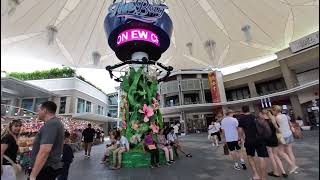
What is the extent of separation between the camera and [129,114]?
8.62 metres

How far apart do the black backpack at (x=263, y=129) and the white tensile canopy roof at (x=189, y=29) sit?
8675 mm

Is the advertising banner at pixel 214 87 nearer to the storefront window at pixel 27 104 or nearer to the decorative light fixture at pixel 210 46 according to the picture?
the decorative light fixture at pixel 210 46

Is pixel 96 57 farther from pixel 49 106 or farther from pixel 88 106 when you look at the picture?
pixel 88 106

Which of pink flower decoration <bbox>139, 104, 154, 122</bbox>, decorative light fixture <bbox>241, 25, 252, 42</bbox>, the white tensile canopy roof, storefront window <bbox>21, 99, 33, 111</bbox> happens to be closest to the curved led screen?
pink flower decoration <bbox>139, 104, 154, 122</bbox>

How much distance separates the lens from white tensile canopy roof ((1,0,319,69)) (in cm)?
1156

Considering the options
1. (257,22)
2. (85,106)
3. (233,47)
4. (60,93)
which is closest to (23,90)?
(60,93)

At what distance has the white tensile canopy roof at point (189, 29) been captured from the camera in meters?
11.6

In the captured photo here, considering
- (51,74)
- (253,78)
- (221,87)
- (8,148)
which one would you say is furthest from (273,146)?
(221,87)

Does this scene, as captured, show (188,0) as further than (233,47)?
No

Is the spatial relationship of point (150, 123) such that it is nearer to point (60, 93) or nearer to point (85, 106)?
point (60, 93)

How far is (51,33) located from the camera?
13070mm

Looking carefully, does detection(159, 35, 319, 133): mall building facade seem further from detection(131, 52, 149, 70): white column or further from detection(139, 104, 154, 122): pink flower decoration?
detection(139, 104, 154, 122): pink flower decoration

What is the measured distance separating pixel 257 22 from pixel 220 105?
20.2 metres

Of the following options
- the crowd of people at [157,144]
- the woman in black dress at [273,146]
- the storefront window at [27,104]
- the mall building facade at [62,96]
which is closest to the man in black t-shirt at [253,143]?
the crowd of people at [157,144]
